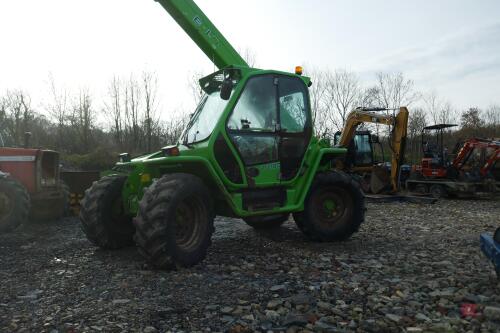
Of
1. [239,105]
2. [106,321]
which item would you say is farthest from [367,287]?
[239,105]

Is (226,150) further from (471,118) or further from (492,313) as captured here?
(471,118)

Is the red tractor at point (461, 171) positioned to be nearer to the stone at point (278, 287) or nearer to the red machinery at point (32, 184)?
the red machinery at point (32, 184)

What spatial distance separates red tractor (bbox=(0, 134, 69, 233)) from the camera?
7887 mm

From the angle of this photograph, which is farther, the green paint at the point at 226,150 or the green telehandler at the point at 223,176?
the green paint at the point at 226,150

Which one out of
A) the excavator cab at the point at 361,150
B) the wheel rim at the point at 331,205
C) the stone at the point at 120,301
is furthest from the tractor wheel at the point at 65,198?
the excavator cab at the point at 361,150

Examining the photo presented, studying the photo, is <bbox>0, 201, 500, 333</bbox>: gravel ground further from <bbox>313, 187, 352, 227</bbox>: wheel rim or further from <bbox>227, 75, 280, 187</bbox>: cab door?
<bbox>227, 75, 280, 187</bbox>: cab door

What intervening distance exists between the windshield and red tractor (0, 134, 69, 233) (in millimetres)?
3934

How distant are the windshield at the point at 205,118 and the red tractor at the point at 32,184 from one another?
12.9ft

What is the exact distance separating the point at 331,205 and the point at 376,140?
11.0 metres

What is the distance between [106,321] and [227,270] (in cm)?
175

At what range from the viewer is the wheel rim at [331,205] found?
6.65 m

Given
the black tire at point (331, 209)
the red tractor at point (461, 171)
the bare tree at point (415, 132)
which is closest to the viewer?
the black tire at point (331, 209)

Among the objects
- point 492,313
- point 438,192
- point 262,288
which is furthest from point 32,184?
point 438,192

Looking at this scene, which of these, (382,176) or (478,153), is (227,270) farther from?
(478,153)
